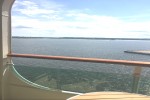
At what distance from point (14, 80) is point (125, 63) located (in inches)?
68.2

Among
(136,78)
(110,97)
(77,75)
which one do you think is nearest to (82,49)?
(77,75)

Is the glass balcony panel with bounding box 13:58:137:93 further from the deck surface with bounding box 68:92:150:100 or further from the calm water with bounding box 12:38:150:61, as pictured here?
the calm water with bounding box 12:38:150:61

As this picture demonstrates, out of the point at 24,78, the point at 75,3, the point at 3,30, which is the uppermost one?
the point at 75,3

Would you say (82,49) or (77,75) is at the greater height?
(77,75)

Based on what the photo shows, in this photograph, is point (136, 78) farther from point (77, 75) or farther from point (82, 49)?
point (82, 49)

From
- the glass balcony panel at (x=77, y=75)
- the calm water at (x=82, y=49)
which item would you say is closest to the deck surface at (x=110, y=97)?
the glass balcony panel at (x=77, y=75)

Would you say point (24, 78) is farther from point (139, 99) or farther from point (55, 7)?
point (55, 7)

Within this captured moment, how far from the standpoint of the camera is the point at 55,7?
70.4 m

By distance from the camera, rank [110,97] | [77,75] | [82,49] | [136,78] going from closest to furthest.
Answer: [110,97] → [136,78] → [77,75] → [82,49]

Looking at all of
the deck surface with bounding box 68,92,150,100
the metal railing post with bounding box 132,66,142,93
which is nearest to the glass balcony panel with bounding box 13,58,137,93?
the metal railing post with bounding box 132,66,142,93

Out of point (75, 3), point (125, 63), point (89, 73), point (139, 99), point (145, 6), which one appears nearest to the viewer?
point (139, 99)

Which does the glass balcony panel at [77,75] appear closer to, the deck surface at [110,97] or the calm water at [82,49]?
the deck surface at [110,97]

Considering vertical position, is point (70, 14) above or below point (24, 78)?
above

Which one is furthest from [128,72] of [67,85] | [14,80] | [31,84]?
[14,80]
